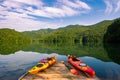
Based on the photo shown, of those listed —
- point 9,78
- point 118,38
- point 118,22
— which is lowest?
point 9,78

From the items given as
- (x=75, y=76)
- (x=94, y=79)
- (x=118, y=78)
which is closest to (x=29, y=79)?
(x=75, y=76)

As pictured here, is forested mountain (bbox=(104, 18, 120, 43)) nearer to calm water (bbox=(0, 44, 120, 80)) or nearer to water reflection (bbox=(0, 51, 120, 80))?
calm water (bbox=(0, 44, 120, 80))

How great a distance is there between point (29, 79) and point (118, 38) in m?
120

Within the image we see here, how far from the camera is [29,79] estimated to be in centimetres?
2698

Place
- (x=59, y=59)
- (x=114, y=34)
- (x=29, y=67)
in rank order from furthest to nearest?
(x=114, y=34) → (x=59, y=59) → (x=29, y=67)

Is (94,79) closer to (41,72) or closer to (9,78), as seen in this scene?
(41,72)

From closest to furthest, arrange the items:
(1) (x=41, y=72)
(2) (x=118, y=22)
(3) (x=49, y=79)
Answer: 1. (3) (x=49, y=79)
2. (1) (x=41, y=72)
3. (2) (x=118, y=22)

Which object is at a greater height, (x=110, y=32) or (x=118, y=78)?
(x=110, y=32)

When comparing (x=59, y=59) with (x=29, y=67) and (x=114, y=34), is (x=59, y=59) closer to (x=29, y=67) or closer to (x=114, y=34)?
(x=29, y=67)

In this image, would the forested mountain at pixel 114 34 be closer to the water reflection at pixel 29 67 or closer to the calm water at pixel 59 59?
the calm water at pixel 59 59

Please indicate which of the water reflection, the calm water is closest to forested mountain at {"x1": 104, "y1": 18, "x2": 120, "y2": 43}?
the calm water

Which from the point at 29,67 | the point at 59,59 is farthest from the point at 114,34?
the point at 29,67

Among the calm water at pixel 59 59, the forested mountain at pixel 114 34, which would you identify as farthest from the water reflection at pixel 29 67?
the forested mountain at pixel 114 34

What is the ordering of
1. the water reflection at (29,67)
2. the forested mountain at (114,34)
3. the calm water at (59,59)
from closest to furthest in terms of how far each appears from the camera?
1. the water reflection at (29,67)
2. the calm water at (59,59)
3. the forested mountain at (114,34)
